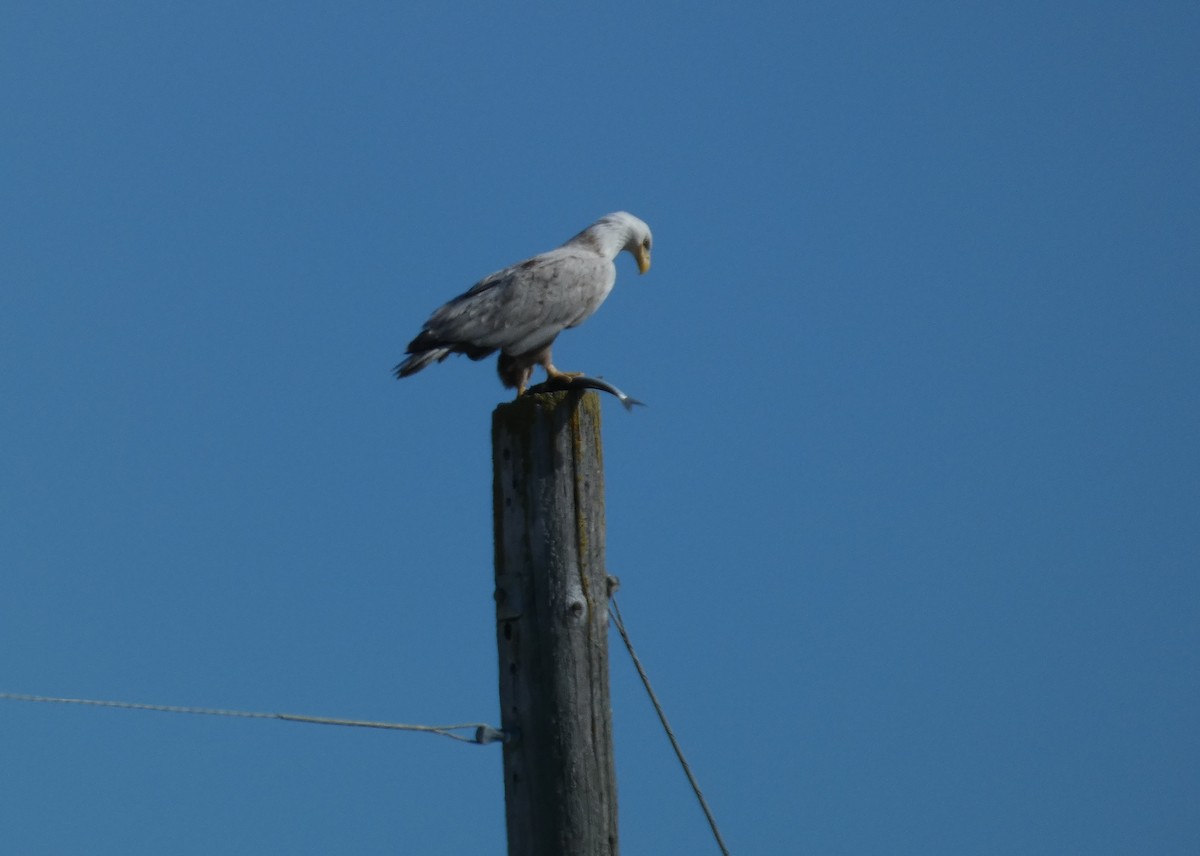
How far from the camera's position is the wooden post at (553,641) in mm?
4344

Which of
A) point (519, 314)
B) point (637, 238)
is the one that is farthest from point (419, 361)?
point (637, 238)

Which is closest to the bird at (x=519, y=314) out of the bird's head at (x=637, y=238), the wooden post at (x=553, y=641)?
the bird's head at (x=637, y=238)

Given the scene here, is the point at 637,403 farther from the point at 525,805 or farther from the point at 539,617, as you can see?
the point at 525,805

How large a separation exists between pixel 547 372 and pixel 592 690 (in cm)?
253

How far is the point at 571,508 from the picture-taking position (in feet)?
14.6

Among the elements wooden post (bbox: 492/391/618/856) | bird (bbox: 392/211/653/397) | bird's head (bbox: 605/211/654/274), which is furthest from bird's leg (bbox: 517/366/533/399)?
wooden post (bbox: 492/391/618/856)

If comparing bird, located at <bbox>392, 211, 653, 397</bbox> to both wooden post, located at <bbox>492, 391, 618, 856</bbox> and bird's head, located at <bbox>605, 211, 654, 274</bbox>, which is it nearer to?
bird's head, located at <bbox>605, 211, 654, 274</bbox>

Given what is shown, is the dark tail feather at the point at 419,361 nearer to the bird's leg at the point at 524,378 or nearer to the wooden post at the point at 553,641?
the bird's leg at the point at 524,378

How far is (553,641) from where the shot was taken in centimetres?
437

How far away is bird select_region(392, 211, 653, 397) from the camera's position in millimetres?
6617

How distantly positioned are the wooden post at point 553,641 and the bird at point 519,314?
1.92 m

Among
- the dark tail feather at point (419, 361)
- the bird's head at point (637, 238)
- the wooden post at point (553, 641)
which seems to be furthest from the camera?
the bird's head at point (637, 238)

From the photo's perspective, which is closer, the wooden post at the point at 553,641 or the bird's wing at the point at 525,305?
the wooden post at the point at 553,641

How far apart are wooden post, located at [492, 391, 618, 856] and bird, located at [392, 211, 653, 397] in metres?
1.92
